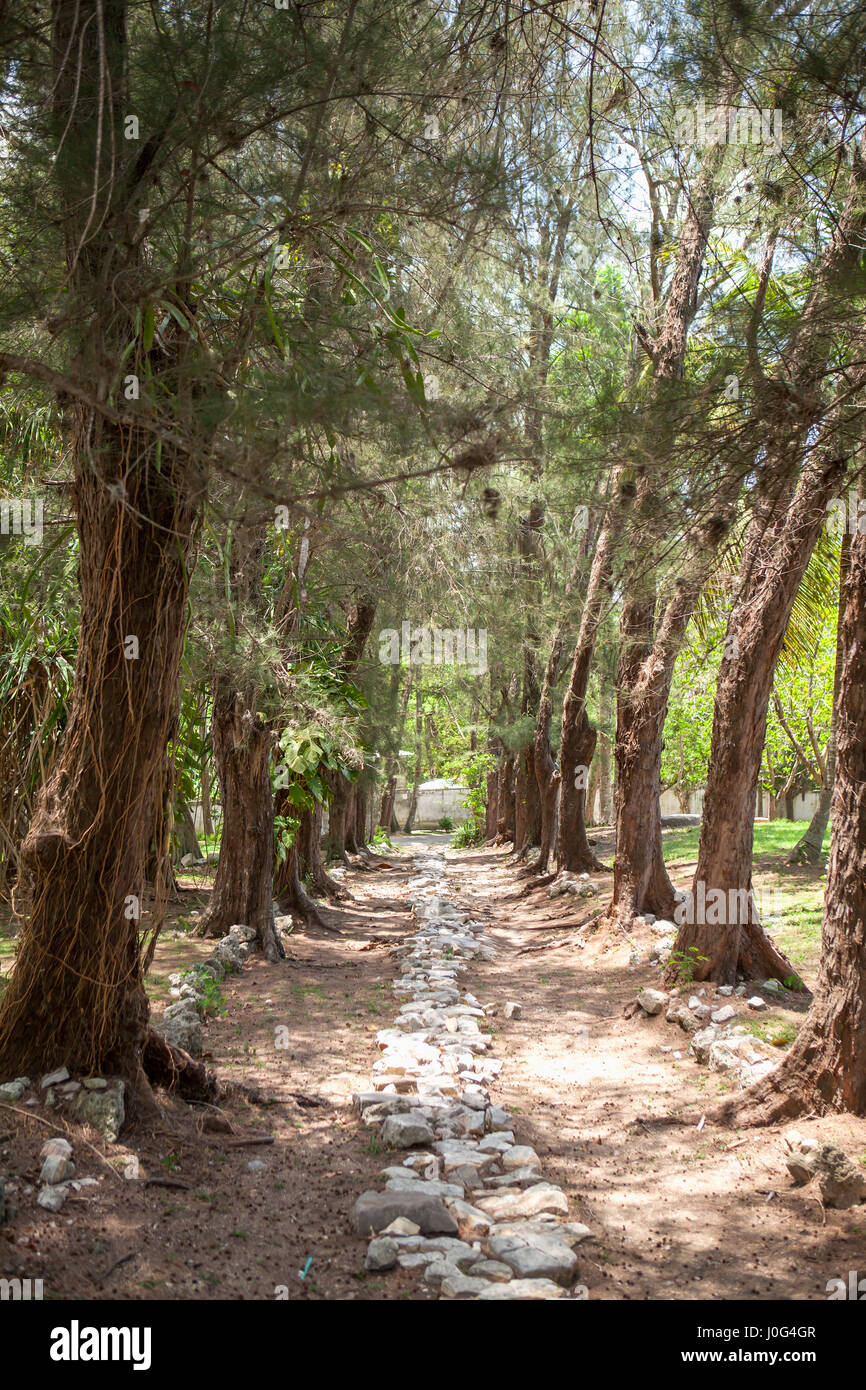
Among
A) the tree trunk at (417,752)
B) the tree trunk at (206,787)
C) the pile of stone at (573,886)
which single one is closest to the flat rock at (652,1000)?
the tree trunk at (206,787)

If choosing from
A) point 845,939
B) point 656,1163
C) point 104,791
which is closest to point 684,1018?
point 656,1163

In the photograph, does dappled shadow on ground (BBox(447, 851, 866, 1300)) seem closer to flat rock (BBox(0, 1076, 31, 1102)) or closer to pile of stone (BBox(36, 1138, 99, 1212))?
pile of stone (BBox(36, 1138, 99, 1212))

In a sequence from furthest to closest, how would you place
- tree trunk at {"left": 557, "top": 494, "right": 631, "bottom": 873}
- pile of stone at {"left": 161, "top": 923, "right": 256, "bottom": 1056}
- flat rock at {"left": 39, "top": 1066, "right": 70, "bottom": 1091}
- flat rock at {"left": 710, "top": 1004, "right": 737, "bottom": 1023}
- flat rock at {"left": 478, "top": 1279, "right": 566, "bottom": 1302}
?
1. tree trunk at {"left": 557, "top": 494, "right": 631, "bottom": 873}
2. flat rock at {"left": 710, "top": 1004, "right": 737, "bottom": 1023}
3. pile of stone at {"left": 161, "top": 923, "right": 256, "bottom": 1056}
4. flat rock at {"left": 39, "top": 1066, "right": 70, "bottom": 1091}
5. flat rock at {"left": 478, "top": 1279, "right": 566, "bottom": 1302}

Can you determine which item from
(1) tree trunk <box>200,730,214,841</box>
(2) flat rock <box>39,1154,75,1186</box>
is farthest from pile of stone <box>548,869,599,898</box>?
(2) flat rock <box>39,1154,75,1186</box>

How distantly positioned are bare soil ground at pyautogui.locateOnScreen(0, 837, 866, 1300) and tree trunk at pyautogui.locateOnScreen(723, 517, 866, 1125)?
0.54ft

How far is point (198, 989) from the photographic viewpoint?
7.29m

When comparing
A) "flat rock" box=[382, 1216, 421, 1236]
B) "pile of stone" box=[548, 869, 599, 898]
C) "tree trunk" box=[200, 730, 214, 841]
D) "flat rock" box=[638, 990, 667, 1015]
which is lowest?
"pile of stone" box=[548, 869, 599, 898]

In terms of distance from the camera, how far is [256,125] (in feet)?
12.3

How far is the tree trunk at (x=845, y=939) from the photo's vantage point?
14.4ft

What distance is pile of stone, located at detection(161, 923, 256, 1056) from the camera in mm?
5344
